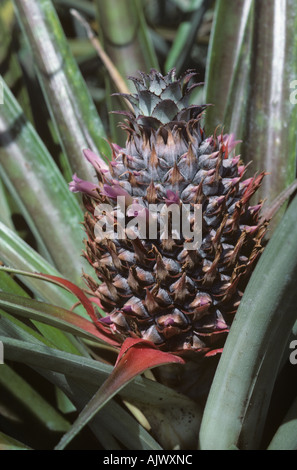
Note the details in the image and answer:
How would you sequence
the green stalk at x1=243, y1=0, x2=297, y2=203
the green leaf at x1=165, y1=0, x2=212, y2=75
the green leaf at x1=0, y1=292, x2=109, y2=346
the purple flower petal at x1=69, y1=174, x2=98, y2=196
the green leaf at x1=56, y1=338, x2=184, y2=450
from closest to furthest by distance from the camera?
the green leaf at x1=56, y1=338, x2=184, y2=450, the green leaf at x1=0, y1=292, x2=109, y2=346, the purple flower petal at x1=69, y1=174, x2=98, y2=196, the green stalk at x1=243, y1=0, x2=297, y2=203, the green leaf at x1=165, y1=0, x2=212, y2=75

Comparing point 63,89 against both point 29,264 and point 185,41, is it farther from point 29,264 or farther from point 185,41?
point 185,41

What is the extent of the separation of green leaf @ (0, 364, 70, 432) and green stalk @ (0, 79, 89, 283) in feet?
0.66

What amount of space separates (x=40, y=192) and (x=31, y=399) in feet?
1.18

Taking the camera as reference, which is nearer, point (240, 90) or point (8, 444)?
point (8, 444)

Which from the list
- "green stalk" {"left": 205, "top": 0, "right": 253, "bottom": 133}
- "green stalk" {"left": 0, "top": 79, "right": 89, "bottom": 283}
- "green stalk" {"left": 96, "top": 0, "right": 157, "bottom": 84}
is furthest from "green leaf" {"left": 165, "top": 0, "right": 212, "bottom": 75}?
"green stalk" {"left": 0, "top": 79, "right": 89, "bottom": 283}

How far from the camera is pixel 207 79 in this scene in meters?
0.95

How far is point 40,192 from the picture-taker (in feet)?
2.94

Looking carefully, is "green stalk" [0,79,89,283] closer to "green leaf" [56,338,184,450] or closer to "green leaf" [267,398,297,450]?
"green leaf" [56,338,184,450]
